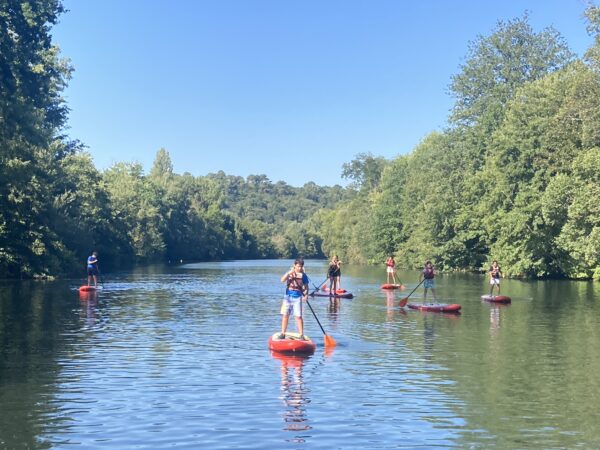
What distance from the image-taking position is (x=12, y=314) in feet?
99.0

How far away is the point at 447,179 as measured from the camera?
83625 mm

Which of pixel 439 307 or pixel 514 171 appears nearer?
pixel 439 307

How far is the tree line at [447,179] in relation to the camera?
2004 inches

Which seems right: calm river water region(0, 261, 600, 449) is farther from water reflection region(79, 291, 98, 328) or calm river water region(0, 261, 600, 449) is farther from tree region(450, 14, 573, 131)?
tree region(450, 14, 573, 131)

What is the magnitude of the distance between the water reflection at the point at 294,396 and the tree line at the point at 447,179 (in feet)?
103

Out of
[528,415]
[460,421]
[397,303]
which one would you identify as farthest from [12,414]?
[397,303]

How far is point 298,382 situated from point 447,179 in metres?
69.3

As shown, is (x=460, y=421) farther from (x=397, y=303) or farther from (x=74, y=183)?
(x=74, y=183)

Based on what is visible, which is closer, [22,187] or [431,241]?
[22,187]

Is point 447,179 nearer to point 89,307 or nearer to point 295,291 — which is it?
point 89,307

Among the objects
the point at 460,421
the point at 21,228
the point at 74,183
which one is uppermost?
the point at 74,183

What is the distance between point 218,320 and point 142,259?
296ft

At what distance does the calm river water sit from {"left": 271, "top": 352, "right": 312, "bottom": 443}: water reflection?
4 centimetres

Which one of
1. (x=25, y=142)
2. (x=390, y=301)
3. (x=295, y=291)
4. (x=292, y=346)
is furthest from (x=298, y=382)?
(x=25, y=142)
